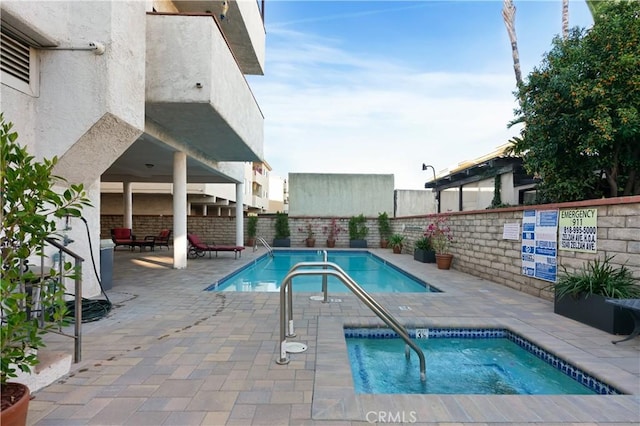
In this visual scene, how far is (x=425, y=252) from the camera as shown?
11.5 meters

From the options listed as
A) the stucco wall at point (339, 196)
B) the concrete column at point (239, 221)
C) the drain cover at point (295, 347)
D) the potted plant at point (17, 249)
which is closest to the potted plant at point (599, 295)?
the drain cover at point (295, 347)

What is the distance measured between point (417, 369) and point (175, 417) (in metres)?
2.55

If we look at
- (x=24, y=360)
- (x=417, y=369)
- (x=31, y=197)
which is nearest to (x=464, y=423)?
(x=417, y=369)

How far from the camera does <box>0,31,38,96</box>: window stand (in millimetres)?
4027

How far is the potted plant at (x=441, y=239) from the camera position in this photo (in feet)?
33.0

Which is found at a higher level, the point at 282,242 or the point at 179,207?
the point at 179,207

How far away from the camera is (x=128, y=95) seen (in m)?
4.97

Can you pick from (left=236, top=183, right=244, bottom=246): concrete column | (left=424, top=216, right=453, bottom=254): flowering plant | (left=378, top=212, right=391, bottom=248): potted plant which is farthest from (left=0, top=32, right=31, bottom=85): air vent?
(left=378, top=212, right=391, bottom=248): potted plant

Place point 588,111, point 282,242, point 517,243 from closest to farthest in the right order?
1. point 588,111
2. point 517,243
3. point 282,242

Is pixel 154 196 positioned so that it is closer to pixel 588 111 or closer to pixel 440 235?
pixel 440 235

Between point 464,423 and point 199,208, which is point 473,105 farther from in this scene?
point 199,208

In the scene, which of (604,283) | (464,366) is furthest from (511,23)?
(464,366)

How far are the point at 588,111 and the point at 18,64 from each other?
30.6 feet

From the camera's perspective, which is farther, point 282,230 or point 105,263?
point 282,230
